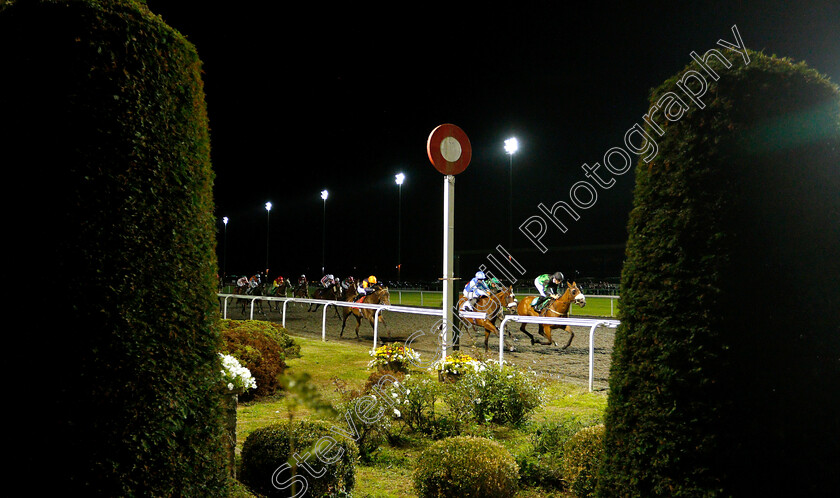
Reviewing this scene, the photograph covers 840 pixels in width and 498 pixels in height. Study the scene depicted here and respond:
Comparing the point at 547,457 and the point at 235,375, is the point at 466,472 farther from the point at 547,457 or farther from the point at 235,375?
the point at 235,375

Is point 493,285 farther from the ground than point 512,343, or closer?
farther from the ground

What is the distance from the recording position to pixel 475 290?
11398 mm

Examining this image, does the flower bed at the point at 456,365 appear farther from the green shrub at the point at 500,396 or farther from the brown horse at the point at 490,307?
the brown horse at the point at 490,307

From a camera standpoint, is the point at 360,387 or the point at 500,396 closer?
the point at 500,396

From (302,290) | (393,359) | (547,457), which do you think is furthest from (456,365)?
(302,290)

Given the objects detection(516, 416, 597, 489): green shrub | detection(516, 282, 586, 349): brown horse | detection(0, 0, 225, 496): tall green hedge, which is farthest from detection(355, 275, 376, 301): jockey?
detection(0, 0, 225, 496): tall green hedge

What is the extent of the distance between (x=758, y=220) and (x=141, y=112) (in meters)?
2.34

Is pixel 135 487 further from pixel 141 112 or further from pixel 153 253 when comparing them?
pixel 141 112

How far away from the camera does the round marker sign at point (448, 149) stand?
6.13m

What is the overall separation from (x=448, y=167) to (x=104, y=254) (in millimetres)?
4764

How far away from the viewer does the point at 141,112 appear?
1966mm

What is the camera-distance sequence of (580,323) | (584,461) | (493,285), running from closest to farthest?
(584,461)
(580,323)
(493,285)

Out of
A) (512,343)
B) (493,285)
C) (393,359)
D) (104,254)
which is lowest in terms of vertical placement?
(512,343)

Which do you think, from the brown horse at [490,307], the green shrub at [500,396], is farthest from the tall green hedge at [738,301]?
the brown horse at [490,307]
